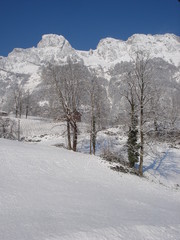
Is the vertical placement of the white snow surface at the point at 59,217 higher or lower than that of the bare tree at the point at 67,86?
lower

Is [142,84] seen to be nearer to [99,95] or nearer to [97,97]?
[97,97]

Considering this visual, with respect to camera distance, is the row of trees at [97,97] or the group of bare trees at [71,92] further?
the group of bare trees at [71,92]

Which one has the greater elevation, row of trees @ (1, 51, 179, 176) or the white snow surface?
row of trees @ (1, 51, 179, 176)

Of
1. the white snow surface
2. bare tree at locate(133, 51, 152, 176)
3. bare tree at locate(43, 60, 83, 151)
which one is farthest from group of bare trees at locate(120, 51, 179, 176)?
the white snow surface

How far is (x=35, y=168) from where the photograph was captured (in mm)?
9086

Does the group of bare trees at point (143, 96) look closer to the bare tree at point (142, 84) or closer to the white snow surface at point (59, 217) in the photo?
the bare tree at point (142, 84)

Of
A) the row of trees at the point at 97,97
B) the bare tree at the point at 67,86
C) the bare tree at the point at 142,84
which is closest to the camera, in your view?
the bare tree at the point at 142,84

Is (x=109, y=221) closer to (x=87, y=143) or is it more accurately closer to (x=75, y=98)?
(x=75, y=98)

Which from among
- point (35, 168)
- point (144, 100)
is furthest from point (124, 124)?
→ point (35, 168)

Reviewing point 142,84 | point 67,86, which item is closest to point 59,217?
point 142,84


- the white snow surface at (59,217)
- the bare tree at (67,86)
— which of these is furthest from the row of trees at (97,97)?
the white snow surface at (59,217)

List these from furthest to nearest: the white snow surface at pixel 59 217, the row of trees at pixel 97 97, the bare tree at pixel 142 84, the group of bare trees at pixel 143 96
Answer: the row of trees at pixel 97 97 → the bare tree at pixel 142 84 → the group of bare trees at pixel 143 96 → the white snow surface at pixel 59 217

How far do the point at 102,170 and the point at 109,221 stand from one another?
7873 mm

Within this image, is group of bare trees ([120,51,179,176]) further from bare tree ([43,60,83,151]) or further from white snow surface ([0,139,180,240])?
white snow surface ([0,139,180,240])
